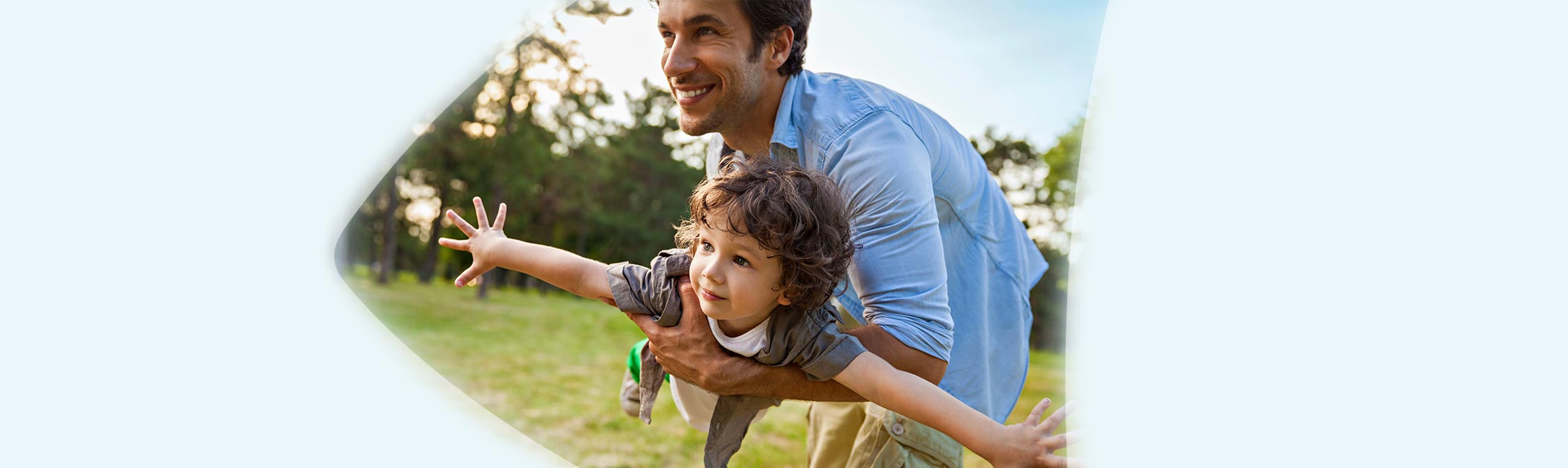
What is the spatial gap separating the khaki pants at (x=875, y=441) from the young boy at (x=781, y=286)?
1.30ft

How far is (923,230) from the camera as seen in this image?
153cm

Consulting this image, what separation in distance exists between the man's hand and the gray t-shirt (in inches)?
0.6

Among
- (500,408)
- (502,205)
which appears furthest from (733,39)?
(500,408)

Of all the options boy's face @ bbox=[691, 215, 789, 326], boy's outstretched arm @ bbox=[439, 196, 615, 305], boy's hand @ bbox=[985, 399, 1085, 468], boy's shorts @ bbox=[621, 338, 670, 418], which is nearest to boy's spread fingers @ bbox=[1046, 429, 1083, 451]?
boy's hand @ bbox=[985, 399, 1085, 468]

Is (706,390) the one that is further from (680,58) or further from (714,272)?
(680,58)

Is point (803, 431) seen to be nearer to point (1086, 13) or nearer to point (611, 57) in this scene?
point (611, 57)

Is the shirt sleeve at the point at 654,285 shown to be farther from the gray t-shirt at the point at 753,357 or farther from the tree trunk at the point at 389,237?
the tree trunk at the point at 389,237

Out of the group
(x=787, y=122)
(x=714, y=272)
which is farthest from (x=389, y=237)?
(x=714, y=272)

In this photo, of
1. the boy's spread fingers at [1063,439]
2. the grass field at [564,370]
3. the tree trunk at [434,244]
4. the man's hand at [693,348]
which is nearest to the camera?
the boy's spread fingers at [1063,439]

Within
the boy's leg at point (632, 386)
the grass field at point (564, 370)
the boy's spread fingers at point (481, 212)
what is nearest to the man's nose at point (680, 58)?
the boy's spread fingers at point (481, 212)

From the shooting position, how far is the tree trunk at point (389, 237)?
387cm

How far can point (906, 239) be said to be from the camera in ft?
4.97

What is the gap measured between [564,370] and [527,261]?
18.8ft

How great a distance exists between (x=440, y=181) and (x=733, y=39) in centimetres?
380
